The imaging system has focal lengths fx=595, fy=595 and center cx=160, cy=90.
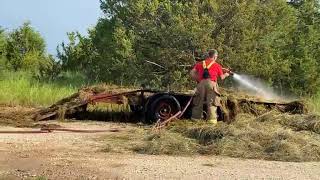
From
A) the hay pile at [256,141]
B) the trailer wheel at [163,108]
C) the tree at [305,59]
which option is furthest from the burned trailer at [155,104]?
the tree at [305,59]

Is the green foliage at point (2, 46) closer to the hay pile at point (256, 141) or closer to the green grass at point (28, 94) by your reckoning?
the green grass at point (28, 94)

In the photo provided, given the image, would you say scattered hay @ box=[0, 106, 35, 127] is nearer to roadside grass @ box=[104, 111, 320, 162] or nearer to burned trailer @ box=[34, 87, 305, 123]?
burned trailer @ box=[34, 87, 305, 123]

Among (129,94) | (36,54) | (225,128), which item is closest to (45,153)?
(225,128)

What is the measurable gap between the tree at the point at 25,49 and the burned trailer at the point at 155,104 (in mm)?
19262

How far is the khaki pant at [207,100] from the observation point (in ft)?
44.9

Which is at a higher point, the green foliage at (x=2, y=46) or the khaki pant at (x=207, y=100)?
the green foliage at (x=2, y=46)

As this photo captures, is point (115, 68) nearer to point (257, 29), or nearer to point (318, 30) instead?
point (257, 29)

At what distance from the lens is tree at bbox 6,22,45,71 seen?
111 ft

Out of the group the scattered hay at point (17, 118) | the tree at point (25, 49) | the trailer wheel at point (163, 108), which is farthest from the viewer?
the tree at point (25, 49)

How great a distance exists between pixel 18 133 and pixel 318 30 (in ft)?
62.8

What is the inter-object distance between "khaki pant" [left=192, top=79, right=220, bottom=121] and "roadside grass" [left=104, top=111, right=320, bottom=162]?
1773mm

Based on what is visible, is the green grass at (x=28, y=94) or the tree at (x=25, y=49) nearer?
the green grass at (x=28, y=94)

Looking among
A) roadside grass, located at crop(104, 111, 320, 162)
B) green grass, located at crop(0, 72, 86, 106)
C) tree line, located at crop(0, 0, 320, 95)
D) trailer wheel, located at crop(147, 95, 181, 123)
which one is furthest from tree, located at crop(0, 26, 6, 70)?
roadside grass, located at crop(104, 111, 320, 162)

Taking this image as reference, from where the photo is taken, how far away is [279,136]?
419 inches
